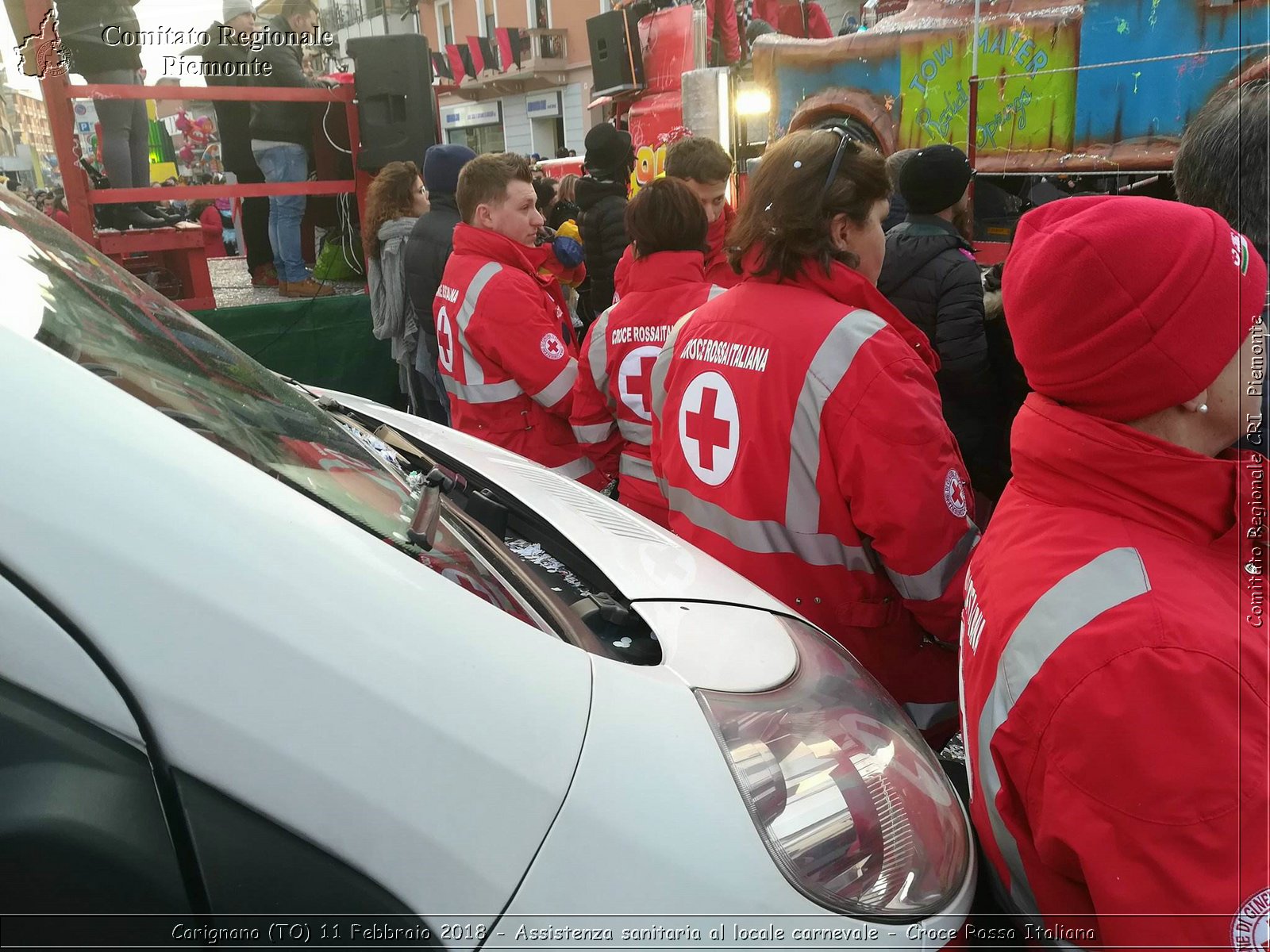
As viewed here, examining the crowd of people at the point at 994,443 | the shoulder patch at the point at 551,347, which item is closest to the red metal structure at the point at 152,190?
the crowd of people at the point at 994,443

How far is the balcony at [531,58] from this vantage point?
24984 millimetres

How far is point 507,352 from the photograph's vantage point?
3.20 metres

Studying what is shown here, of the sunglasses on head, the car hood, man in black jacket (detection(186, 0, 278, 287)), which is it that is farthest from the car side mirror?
man in black jacket (detection(186, 0, 278, 287))

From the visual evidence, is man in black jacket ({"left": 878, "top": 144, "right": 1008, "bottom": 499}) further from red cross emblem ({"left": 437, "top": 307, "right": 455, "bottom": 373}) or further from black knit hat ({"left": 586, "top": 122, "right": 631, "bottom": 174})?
black knit hat ({"left": 586, "top": 122, "right": 631, "bottom": 174})

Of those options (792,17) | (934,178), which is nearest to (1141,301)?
(934,178)

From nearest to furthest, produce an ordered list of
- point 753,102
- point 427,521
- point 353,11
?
1. point 427,521
2. point 753,102
3. point 353,11

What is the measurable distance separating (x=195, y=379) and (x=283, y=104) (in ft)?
18.5

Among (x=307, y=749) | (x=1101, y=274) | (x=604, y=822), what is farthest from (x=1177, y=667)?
(x=307, y=749)

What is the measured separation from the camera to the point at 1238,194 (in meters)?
1.67

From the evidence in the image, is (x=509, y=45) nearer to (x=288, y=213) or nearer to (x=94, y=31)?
(x=288, y=213)

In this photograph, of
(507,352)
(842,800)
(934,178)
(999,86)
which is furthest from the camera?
(999,86)

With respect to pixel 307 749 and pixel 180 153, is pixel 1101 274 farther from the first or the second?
pixel 180 153

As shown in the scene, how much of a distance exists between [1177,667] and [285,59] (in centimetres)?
647

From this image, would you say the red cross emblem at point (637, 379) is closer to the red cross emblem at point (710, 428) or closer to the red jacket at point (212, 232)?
the red cross emblem at point (710, 428)
